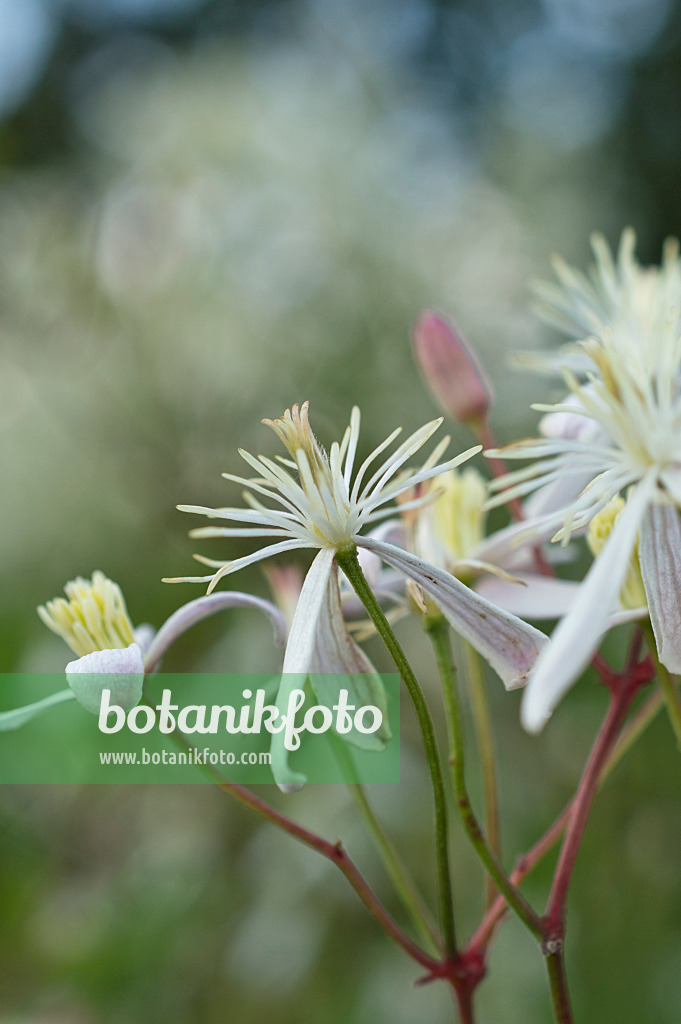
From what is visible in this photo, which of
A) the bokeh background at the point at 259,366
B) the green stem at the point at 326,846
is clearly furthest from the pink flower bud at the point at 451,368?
the bokeh background at the point at 259,366

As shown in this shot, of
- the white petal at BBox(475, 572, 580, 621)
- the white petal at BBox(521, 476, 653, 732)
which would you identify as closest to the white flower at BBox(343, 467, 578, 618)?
the white petal at BBox(475, 572, 580, 621)

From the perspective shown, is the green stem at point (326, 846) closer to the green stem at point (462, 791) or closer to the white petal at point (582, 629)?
the green stem at point (462, 791)

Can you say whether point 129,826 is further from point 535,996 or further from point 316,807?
point 535,996

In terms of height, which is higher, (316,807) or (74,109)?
(74,109)

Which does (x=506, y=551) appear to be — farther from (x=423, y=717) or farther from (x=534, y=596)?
(x=423, y=717)

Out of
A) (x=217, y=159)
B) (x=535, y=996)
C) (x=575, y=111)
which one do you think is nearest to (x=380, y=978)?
(x=535, y=996)

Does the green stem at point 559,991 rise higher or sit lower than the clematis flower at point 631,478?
lower
